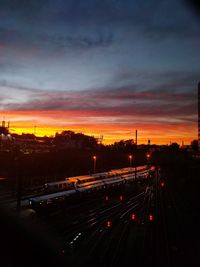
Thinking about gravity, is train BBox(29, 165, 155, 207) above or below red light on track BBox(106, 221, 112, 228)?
above

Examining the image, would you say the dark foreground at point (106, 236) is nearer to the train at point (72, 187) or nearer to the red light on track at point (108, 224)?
the red light on track at point (108, 224)

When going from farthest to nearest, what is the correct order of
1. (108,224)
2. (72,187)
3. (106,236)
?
(72,187) → (108,224) → (106,236)

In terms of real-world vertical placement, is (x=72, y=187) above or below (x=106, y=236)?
above

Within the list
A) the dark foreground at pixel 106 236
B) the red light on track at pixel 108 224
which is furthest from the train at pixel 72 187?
the red light on track at pixel 108 224

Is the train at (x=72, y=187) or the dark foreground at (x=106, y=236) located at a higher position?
the train at (x=72, y=187)

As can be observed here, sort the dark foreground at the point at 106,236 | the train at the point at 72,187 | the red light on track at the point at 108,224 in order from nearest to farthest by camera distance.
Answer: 1. the dark foreground at the point at 106,236
2. the red light on track at the point at 108,224
3. the train at the point at 72,187

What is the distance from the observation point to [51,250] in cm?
810

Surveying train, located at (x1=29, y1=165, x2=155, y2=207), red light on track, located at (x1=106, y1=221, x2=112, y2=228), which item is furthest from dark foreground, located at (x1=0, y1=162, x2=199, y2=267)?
train, located at (x1=29, y1=165, x2=155, y2=207)

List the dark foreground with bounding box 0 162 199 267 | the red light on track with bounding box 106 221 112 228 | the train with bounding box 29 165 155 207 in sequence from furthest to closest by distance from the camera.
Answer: the train with bounding box 29 165 155 207
the red light on track with bounding box 106 221 112 228
the dark foreground with bounding box 0 162 199 267

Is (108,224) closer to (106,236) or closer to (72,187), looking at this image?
(106,236)

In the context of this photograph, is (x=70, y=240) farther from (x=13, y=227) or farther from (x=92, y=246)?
(x=13, y=227)

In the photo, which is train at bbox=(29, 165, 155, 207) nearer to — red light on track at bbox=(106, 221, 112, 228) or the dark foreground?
the dark foreground

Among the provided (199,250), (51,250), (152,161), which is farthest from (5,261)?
(152,161)

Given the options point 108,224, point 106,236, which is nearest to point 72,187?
point 108,224
